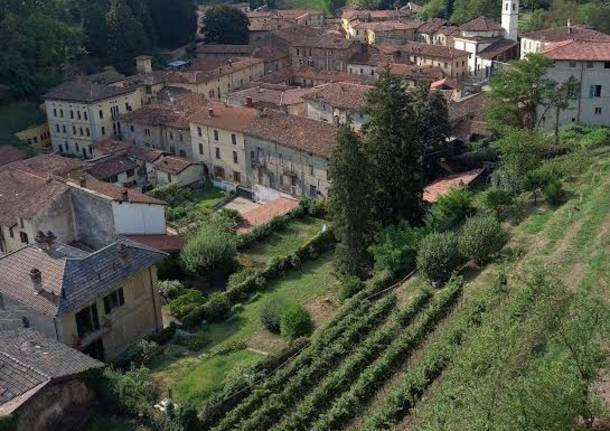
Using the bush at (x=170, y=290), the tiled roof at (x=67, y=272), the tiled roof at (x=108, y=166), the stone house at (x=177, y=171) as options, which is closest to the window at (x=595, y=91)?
the stone house at (x=177, y=171)

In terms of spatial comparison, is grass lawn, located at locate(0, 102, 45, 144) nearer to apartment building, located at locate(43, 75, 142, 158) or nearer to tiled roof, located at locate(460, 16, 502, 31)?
apartment building, located at locate(43, 75, 142, 158)

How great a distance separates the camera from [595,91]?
159 ft

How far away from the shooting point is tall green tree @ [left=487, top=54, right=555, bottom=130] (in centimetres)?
4721

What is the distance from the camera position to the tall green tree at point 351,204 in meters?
34.9

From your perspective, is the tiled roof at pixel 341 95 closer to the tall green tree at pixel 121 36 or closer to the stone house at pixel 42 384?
the tall green tree at pixel 121 36

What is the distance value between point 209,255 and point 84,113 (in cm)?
3133

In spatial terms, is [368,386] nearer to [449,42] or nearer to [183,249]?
[183,249]

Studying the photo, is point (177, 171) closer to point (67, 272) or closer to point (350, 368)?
point (67, 272)

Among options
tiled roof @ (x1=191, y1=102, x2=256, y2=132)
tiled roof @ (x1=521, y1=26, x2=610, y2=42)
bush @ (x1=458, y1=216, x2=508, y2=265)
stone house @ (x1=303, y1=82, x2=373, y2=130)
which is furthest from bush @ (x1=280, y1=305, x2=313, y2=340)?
tiled roof @ (x1=521, y1=26, x2=610, y2=42)

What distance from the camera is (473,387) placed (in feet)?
60.1

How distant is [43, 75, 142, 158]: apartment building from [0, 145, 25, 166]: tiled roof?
22.6ft

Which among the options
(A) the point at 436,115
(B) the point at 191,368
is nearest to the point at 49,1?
(A) the point at 436,115

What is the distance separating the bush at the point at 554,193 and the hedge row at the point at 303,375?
12845mm

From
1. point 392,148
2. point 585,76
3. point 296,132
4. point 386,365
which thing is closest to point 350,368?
point 386,365
